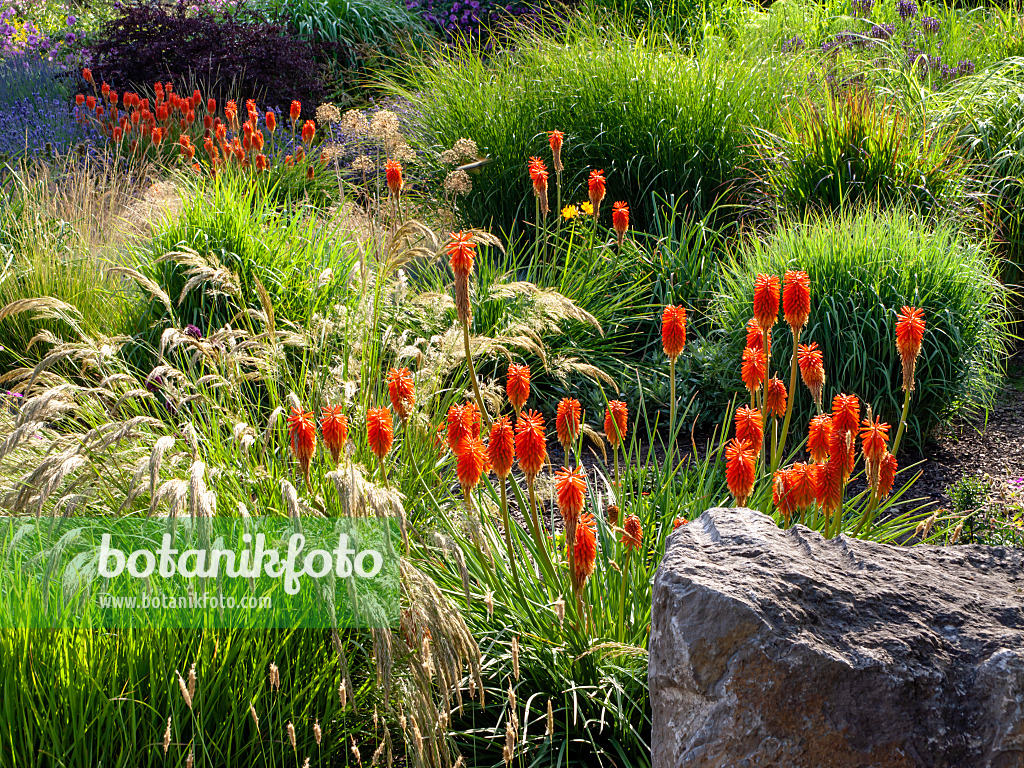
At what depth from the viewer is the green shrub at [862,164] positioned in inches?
220

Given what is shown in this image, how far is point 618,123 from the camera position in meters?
6.33

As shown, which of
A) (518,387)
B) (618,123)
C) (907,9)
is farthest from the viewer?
(907,9)

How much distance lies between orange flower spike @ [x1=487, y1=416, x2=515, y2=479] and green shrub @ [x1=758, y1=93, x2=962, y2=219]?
3783mm

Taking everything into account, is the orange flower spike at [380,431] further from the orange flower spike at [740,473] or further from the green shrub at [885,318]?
the green shrub at [885,318]

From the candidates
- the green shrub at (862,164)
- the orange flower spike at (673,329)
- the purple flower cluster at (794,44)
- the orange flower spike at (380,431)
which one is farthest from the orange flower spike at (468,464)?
the purple flower cluster at (794,44)

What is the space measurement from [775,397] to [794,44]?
22.2 ft

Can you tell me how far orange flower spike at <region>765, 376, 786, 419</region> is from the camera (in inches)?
112

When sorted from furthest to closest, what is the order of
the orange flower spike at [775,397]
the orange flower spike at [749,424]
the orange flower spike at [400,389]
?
1. the orange flower spike at [775,397]
2. the orange flower spike at [400,389]
3. the orange flower spike at [749,424]

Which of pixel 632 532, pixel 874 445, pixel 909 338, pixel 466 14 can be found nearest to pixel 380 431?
pixel 632 532

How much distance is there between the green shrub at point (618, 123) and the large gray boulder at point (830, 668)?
451 centimetres

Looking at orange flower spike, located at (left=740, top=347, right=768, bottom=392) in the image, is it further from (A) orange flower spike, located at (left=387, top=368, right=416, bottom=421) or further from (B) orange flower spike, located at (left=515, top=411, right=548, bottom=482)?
(A) orange flower spike, located at (left=387, top=368, right=416, bottom=421)

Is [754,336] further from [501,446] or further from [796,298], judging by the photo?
[501,446]

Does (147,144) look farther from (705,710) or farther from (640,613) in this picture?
(705,710)

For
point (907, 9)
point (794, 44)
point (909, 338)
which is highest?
point (907, 9)
